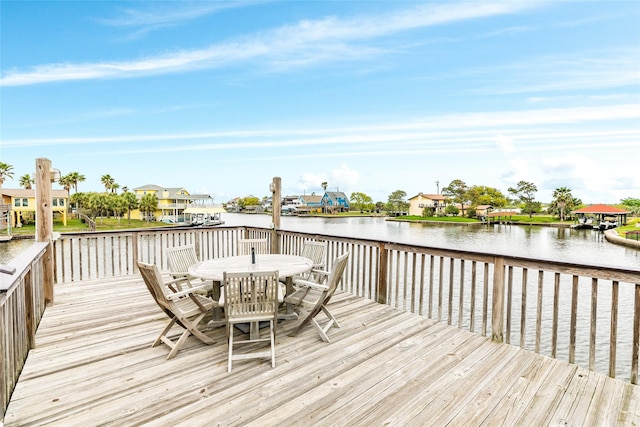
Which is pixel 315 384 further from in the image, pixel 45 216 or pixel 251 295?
pixel 45 216

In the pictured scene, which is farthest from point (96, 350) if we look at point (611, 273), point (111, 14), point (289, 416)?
point (111, 14)

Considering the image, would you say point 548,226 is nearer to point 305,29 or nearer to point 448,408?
point 305,29

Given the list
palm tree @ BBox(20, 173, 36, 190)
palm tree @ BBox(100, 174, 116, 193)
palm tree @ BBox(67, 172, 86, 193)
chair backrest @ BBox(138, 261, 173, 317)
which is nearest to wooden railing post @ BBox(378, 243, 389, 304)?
chair backrest @ BBox(138, 261, 173, 317)

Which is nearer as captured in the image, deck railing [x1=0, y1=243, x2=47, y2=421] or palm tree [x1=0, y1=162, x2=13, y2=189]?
deck railing [x1=0, y1=243, x2=47, y2=421]

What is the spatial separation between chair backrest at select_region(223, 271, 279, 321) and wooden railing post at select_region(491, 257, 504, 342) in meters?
2.26

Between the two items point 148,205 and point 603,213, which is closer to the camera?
point 148,205

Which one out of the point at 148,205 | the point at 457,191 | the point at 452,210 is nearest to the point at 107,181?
the point at 148,205

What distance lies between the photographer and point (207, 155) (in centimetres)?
3412

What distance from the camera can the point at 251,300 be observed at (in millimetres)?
2844

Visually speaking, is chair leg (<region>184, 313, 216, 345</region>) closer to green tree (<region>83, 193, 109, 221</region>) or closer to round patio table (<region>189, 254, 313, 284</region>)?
round patio table (<region>189, 254, 313, 284</region>)

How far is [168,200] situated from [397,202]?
2216 inches

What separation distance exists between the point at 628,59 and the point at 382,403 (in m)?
26.0

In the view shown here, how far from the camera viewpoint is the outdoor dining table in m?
3.42

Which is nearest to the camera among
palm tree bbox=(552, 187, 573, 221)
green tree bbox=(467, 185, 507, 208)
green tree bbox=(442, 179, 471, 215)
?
palm tree bbox=(552, 187, 573, 221)
